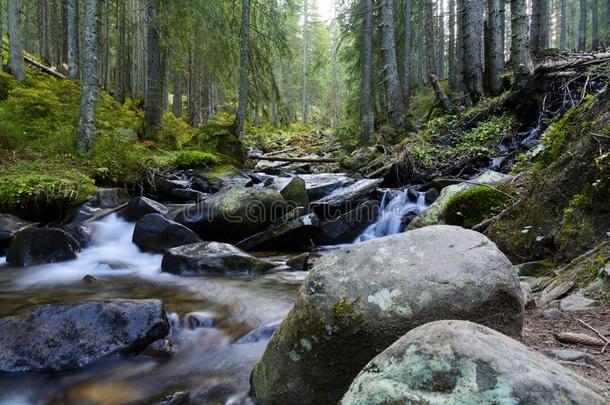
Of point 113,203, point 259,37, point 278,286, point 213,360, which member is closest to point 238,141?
point 259,37

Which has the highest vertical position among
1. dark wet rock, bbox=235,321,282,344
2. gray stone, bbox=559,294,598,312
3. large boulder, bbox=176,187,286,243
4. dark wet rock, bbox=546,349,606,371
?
large boulder, bbox=176,187,286,243

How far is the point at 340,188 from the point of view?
10.3 m

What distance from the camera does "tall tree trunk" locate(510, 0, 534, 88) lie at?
30.2ft

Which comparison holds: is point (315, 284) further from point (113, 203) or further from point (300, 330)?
point (113, 203)

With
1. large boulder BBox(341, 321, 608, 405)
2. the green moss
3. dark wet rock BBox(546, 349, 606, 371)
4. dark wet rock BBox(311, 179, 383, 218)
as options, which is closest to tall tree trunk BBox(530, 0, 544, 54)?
dark wet rock BBox(311, 179, 383, 218)

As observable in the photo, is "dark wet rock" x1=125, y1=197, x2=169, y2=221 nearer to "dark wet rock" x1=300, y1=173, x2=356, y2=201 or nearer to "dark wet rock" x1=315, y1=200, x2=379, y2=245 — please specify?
"dark wet rock" x1=315, y1=200, x2=379, y2=245

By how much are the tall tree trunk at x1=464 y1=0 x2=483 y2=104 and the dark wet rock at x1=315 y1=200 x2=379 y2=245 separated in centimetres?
682

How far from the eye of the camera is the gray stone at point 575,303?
9.64ft

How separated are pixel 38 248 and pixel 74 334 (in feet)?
11.9

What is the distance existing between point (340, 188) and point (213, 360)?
21.9 feet

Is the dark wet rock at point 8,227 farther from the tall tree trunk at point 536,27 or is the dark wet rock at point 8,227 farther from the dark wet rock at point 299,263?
the tall tree trunk at point 536,27

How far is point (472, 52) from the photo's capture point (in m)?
13.0

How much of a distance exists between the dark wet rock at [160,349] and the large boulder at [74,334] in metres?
0.05

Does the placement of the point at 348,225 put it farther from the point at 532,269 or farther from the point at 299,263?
the point at 532,269
